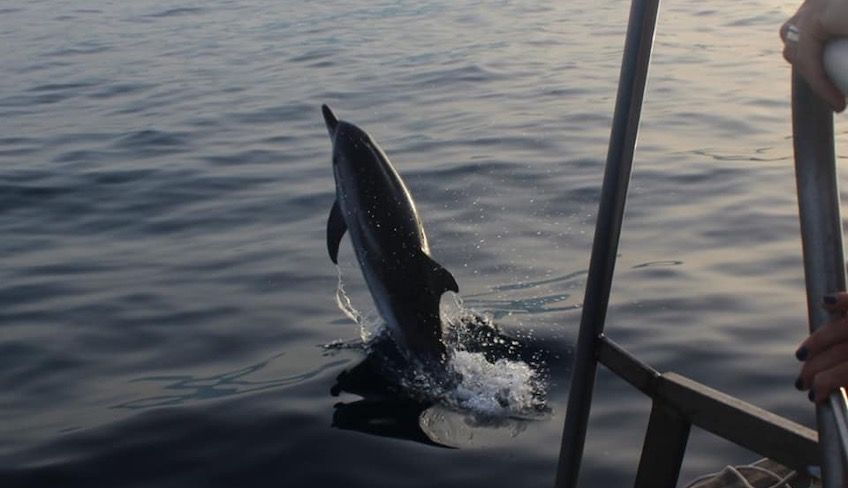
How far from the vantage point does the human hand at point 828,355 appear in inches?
76.4

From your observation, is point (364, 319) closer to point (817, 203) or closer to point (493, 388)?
point (493, 388)

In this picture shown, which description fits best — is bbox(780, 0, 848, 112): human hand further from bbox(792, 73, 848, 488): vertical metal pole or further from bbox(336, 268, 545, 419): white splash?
bbox(336, 268, 545, 419): white splash

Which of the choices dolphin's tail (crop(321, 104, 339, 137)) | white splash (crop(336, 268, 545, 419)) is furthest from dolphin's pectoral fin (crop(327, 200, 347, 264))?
white splash (crop(336, 268, 545, 419))

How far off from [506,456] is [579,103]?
9.51m

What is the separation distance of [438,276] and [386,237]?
0.93ft

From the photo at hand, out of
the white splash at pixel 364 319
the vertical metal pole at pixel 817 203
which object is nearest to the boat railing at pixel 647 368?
the vertical metal pole at pixel 817 203

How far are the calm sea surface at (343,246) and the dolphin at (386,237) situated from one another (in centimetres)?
49

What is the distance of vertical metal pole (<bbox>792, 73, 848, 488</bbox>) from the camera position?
201 centimetres

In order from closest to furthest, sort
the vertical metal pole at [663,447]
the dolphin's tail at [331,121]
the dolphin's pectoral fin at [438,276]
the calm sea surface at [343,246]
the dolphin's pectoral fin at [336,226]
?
the vertical metal pole at [663,447] < the dolphin's pectoral fin at [438,276] < the calm sea surface at [343,246] < the dolphin's pectoral fin at [336,226] < the dolphin's tail at [331,121]

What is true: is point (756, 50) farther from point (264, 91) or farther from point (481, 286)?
point (481, 286)

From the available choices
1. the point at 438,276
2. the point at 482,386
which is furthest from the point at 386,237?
the point at 482,386

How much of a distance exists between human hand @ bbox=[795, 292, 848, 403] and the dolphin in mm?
3710

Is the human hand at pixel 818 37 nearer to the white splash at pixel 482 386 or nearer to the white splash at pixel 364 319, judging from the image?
the white splash at pixel 482 386

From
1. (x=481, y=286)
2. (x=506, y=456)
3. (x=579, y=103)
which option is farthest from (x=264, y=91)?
(x=506, y=456)
